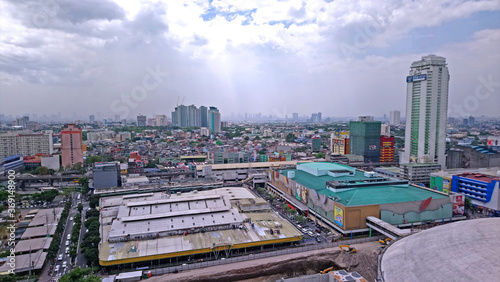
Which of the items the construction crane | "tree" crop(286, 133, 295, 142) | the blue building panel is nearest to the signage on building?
the construction crane

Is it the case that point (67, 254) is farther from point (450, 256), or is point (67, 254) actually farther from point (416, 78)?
point (416, 78)

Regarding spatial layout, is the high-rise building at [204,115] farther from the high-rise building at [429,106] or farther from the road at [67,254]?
the road at [67,254]

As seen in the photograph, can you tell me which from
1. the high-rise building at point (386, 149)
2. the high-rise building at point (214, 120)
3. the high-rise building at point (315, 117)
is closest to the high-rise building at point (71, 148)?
the high-rise building at point (386, 149)

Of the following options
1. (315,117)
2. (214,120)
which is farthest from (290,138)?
(315,117)

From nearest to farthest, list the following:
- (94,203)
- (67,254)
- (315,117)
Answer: (67,254), (94,203), (315,117)

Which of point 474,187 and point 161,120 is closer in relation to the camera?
point 474,187

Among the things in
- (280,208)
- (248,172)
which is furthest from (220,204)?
(248,172)
